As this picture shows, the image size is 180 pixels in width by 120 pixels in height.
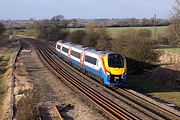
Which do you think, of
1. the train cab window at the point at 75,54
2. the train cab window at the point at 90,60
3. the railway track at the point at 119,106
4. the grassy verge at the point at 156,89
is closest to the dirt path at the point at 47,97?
the railway track at the point at 119,106

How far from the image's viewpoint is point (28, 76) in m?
36.2

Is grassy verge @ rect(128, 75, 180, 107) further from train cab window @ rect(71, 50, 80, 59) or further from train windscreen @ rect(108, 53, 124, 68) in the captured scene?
train cab window @ rect(71, 50, 80, 59)

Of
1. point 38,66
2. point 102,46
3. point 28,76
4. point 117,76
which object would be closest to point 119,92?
point 117,76

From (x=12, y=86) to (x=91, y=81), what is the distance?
254 inches

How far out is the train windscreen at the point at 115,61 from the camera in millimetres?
28344

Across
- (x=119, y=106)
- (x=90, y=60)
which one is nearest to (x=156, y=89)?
(x=90, y=60)

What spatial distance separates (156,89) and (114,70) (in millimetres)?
4242

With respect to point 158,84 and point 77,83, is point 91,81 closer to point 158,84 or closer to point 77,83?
point 77,83

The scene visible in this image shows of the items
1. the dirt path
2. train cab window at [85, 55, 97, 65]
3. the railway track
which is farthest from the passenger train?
the dirt path

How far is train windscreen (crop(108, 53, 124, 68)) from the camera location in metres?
28.3

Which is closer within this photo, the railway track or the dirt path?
the railway track

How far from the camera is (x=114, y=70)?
27953 mm

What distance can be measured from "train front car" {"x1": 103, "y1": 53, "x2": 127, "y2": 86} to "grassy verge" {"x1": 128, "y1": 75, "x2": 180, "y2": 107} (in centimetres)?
229

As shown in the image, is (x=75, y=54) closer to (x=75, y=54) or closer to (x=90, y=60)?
(x=75, y=54)
